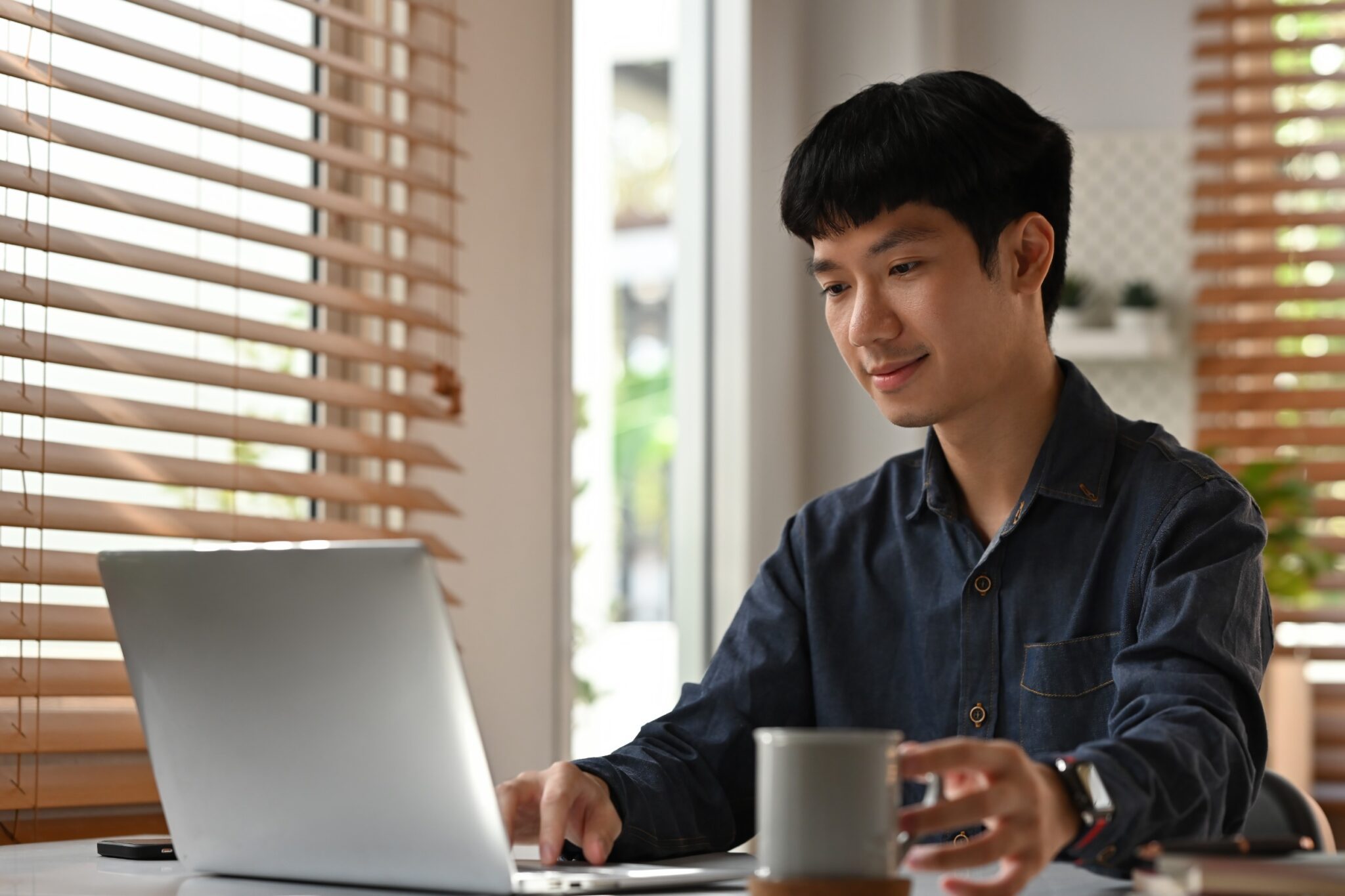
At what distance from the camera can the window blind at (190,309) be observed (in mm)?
1316

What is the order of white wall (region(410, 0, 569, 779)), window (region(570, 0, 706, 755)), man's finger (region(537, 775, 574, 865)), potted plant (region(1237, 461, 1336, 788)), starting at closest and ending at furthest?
man's finger (region(537, 775, 574, 865))
white wall (region(410, 0, 569, 779))
window (region(570, 0, 706, 755))
potted plant (region(1237, 461, 1336, 788))

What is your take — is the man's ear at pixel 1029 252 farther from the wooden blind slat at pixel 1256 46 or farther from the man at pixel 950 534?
the wooden blind slat at pixel 1256 46

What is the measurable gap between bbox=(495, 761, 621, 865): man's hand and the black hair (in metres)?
0.53

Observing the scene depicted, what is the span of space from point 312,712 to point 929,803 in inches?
13.0

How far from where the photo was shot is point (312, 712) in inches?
31.5

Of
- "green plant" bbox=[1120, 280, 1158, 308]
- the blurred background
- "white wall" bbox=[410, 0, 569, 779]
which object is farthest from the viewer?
"green plant" bbox=[1120, 280, 1158, 308]

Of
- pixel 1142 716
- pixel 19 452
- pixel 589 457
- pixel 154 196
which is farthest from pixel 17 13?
pixel 589 457

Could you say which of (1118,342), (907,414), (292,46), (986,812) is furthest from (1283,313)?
(986,812)

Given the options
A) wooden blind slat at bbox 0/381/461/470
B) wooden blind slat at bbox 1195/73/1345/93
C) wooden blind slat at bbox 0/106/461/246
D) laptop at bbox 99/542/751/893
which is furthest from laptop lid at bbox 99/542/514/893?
wooden blind slat at bbox 1195/73/1345/93

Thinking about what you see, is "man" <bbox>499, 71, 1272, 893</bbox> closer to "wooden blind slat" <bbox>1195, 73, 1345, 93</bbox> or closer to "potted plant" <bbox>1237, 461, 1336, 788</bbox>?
"potted plant" <bbox>1237, 461, 1336, 788</bbox>

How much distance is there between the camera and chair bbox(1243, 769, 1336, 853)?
1.24m

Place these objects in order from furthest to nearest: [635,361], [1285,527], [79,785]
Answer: [635,361] → [1285,527] → [79,785]

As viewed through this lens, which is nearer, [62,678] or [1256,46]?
[62,678]

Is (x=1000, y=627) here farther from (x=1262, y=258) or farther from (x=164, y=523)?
(x=1262, y=258)
